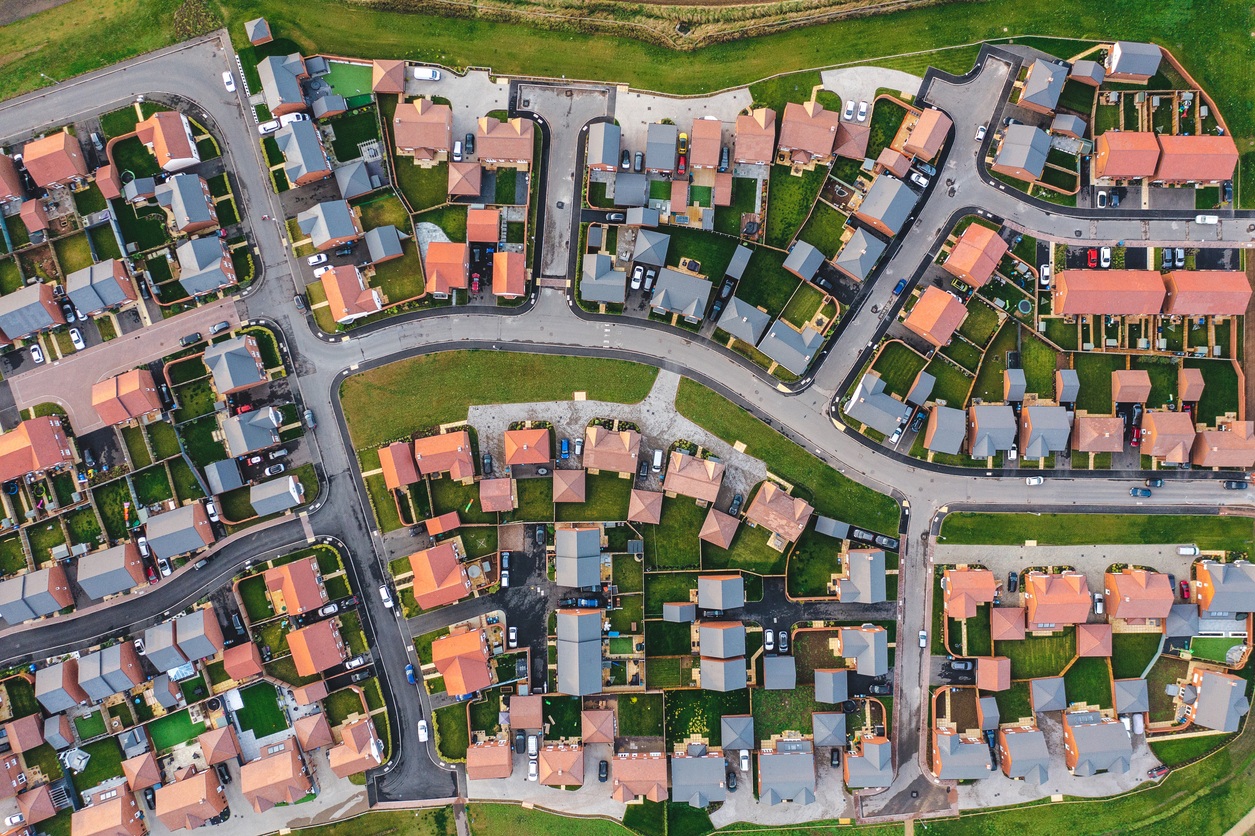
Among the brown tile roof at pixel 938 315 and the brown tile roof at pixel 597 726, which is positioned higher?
the brown tile roof at pixel 938 315

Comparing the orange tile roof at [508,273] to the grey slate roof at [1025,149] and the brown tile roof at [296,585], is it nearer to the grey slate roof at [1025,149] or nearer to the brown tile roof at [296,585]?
the brown tile roof at [296,585]

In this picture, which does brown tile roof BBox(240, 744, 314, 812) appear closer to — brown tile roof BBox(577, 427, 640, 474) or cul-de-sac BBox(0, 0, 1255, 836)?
cul-de-sac BBox(0, 0, 1255, 836)

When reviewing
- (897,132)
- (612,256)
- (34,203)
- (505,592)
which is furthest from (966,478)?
(34,203)

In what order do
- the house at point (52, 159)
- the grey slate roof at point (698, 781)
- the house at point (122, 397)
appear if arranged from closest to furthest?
the house at point (122, 397)
the grey slate roof at point (698, 781)
the house at point (52, 159)

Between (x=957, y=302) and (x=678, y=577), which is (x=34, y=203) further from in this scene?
(x=957, y=302)

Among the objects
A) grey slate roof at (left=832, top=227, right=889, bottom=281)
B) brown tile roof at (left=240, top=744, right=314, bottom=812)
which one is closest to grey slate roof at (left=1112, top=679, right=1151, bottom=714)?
grey slate roof at (left=832, top=227, right=889, bottom=281)

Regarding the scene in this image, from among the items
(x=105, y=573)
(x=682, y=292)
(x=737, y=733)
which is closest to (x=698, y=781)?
(x=737, y=733)

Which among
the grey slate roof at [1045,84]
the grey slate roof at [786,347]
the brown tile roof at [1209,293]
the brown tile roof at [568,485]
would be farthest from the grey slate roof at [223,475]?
the brown tile roof at [1209,293]
